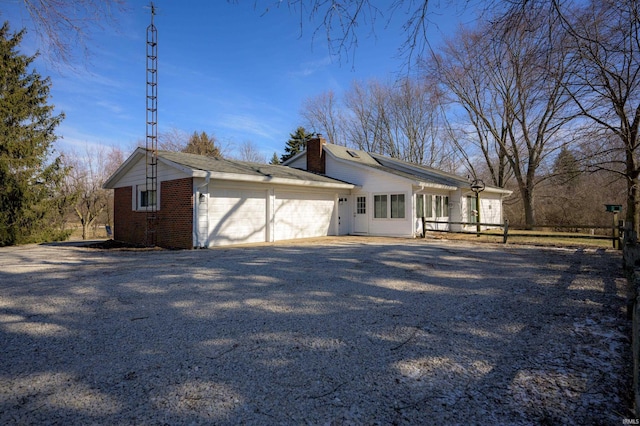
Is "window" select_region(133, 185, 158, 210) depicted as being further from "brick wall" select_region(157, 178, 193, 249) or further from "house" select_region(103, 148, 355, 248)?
"brick wall" select_region(157, 178, 193, 249)

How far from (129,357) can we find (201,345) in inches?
24.5

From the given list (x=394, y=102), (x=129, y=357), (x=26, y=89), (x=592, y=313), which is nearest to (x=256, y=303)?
(x=129, y=357)

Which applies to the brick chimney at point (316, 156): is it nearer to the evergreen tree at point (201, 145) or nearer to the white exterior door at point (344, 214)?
the white exterior door at point (344, 214)

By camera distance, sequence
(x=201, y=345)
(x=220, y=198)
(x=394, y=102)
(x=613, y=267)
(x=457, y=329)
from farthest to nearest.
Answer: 1. (x=394, y=102)
2. (x=220, y=198)
3. (x=613, y=267)
4. (x=457, y=329)
5. (x=201, y=345)

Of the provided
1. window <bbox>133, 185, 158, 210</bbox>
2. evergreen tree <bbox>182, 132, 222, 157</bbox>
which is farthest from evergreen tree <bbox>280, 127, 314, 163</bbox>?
window <bbox>133, 185, 158, 210</bbox>

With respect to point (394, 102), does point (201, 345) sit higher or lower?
lower

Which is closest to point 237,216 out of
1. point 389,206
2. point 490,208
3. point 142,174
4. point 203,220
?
point 203,220

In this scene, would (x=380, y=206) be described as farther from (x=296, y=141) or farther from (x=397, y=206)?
(x=296, y=141)

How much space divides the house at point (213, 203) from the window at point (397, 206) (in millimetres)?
2330

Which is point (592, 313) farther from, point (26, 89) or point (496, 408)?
point (26, 89)

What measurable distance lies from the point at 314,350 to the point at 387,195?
13.7 meters

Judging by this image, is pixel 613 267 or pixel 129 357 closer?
pixel 129 357

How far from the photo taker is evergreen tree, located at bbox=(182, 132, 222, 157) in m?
34.7

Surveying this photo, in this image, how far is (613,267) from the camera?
7.46m
